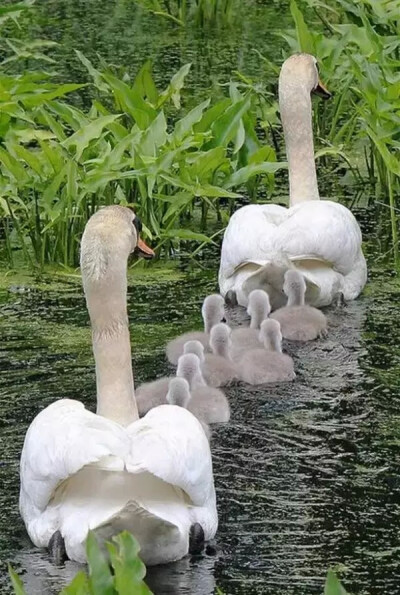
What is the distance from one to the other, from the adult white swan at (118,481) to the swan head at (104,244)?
578mm

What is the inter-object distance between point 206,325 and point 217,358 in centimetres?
40

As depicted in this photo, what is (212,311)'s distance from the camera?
27.6ft

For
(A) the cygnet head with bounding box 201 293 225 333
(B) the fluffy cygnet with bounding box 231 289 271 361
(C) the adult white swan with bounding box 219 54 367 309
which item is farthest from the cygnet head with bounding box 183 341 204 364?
(C) the adult white swan with bounding box 219 54 367 309

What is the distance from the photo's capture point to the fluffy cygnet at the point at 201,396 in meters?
7.32

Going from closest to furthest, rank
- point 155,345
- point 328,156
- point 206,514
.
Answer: point 206,514 → point 155,345 → point 328,156

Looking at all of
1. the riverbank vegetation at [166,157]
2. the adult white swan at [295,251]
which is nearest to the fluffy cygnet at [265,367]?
the adult white swan at [295,251]

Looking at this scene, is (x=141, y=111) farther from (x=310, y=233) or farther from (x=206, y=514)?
(x=206, y=514)

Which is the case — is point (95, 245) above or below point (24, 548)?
above

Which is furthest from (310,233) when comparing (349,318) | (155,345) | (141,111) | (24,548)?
(24,548)

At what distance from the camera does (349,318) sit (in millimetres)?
9055

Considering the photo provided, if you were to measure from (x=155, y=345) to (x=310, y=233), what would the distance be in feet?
3.43

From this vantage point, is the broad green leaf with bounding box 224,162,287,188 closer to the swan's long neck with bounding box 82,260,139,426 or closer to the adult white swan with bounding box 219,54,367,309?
the adult white swan with bounding box 219,54,367,309

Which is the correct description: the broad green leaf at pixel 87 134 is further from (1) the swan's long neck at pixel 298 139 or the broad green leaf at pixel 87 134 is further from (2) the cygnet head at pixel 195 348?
(2) the cygnet head at pixel 195 348

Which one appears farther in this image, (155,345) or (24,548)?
(155,345)
